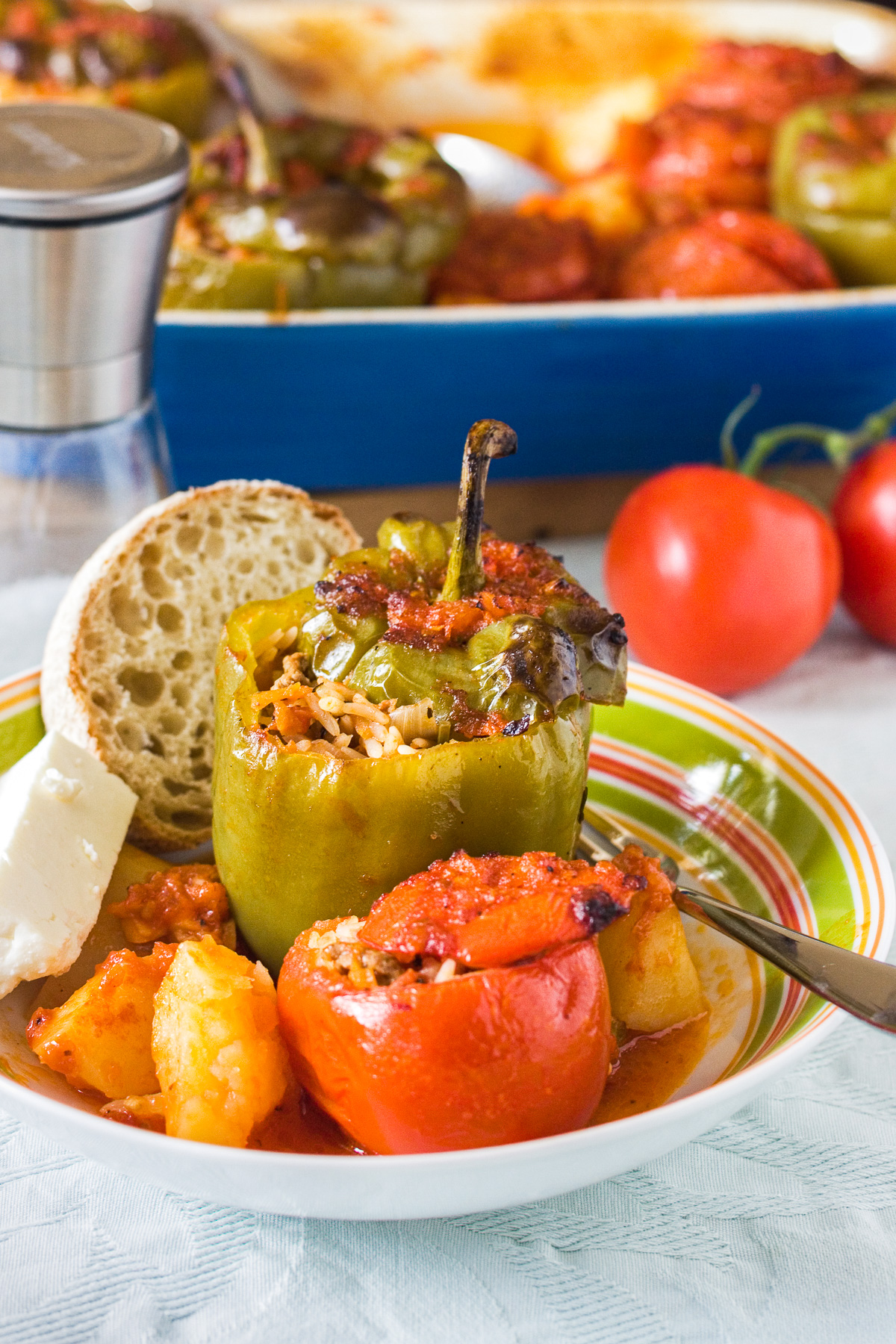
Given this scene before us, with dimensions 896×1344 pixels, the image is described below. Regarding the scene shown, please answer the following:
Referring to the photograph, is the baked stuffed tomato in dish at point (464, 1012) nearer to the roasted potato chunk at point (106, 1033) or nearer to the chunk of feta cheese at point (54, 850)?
the roasted potato chunk at point (106, 1033)

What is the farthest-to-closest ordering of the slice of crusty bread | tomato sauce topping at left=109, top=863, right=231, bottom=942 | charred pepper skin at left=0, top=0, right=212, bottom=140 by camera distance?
charred pepper skin at left=0, top=0, right=212, bottom=140 → the slice of crusty bread → tomato sauce topping at left=109, top=863, right=231, bottom=942

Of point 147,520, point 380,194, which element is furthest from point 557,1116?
point 380,194

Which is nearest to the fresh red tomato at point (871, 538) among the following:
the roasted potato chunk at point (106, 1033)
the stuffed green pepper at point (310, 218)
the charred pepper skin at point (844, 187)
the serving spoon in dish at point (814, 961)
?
the charred pepper skin at point (844, 187)

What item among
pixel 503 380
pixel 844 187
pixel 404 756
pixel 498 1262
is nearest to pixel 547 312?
pixel 503 380

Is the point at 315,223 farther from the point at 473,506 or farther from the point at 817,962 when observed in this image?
the point at 817,962

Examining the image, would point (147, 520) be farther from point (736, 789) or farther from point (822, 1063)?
point (822, 1063)

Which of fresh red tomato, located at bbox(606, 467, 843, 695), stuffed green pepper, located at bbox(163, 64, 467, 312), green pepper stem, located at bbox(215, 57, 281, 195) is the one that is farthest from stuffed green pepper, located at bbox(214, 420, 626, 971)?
green pepper stem, located at bbox(215, 57, 281, 195)

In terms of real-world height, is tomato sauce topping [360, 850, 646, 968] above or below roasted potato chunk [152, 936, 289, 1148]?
above

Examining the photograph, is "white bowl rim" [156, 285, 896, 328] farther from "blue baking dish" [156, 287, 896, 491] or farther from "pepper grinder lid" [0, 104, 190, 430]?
"pepper grinder lid" [0, 104, 190, 430]
